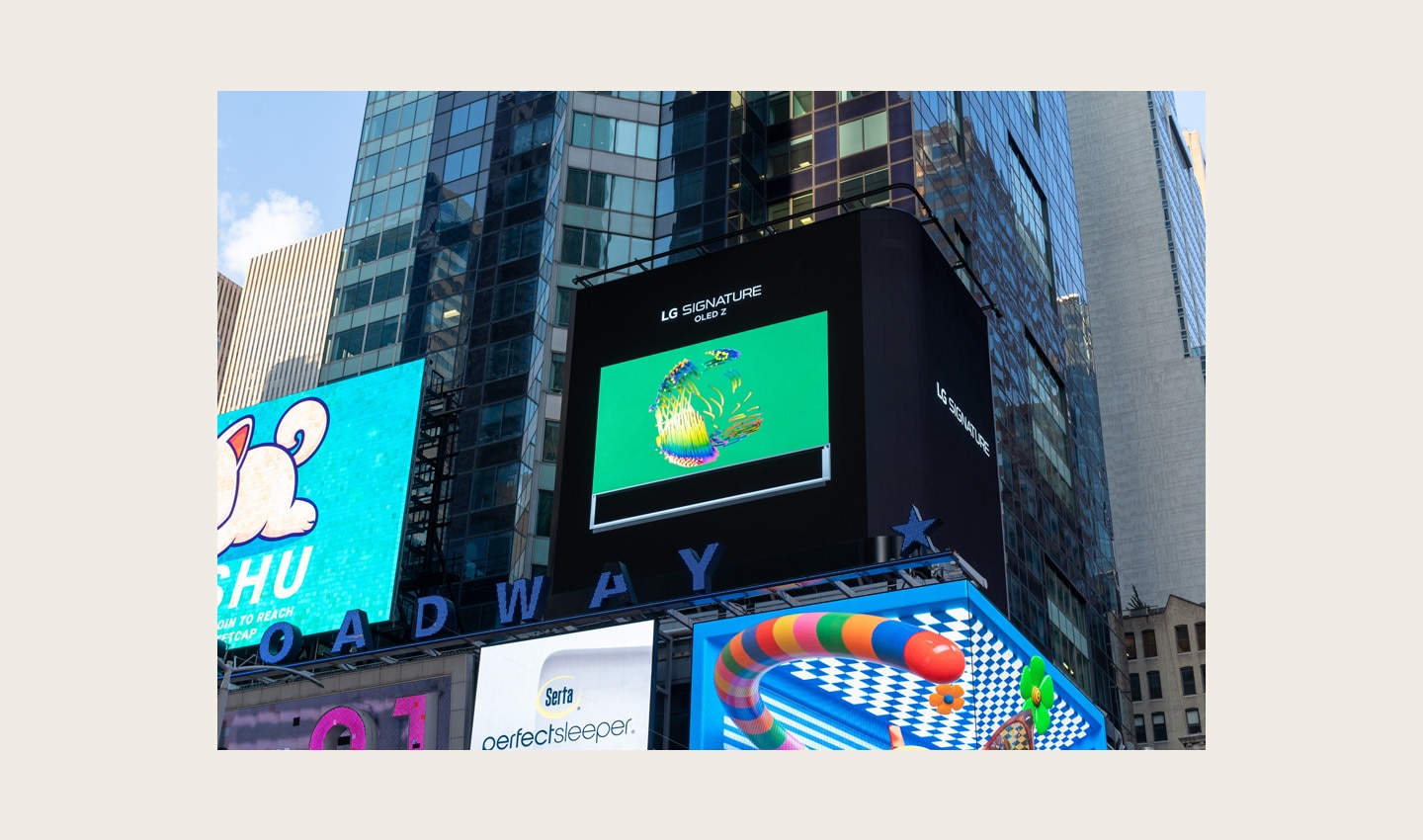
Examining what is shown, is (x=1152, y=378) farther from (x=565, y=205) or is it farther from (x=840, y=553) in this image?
(x=840, y=553)

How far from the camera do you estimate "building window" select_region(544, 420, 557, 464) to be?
57594 mm

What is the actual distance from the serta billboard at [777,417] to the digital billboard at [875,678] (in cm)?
198

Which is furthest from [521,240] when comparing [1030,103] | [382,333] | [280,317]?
[280,317]

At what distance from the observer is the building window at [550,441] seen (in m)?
57.6

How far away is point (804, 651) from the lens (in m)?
39.1

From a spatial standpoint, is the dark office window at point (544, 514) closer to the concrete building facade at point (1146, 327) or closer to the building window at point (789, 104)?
the building window at point (789, 104)

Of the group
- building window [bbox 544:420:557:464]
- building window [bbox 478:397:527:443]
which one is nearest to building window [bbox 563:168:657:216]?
building window [bbox 478:397:527:443]

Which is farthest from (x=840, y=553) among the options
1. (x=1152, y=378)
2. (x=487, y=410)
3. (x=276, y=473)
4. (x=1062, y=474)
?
(x=1152, y=378)

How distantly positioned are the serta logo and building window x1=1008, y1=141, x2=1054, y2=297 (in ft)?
143

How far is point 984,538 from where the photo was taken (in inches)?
1809

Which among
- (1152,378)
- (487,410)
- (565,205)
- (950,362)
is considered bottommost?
(950,362)

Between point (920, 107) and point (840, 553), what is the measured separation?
32347 millimetres

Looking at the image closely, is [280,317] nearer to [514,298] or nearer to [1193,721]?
[514,298]

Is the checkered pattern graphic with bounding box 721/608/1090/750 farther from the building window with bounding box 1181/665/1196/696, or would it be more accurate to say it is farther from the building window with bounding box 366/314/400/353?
the building window with bounding box 1181/665/1196/696
